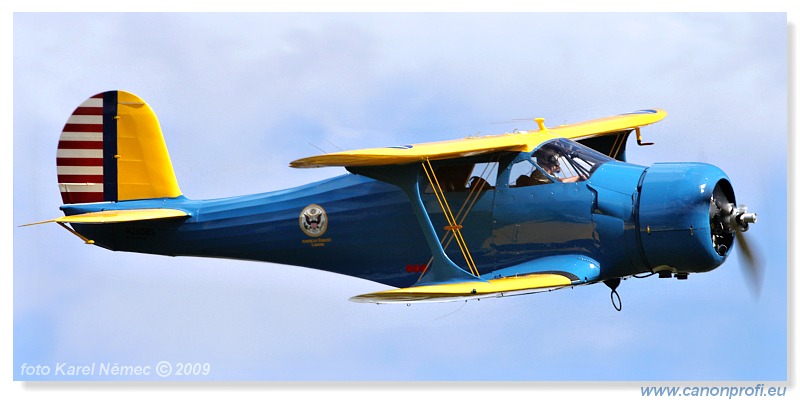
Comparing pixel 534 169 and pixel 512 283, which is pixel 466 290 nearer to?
pixel 512 283

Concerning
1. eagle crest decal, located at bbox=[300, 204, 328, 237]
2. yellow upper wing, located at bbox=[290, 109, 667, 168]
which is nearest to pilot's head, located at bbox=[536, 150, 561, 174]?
yellow upper wing, located at bbox=[290, 109, 667, 168]

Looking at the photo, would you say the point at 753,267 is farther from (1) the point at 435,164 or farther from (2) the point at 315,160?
(2) the point at 315,160

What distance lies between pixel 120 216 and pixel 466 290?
4852 mm

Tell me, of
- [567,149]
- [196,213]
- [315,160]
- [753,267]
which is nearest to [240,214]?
[196,213]

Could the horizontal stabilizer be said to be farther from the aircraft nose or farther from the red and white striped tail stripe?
the aircraft nose

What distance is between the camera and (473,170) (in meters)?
14.9

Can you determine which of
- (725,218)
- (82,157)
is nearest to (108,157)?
(82,157)

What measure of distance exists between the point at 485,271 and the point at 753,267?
2.66 m

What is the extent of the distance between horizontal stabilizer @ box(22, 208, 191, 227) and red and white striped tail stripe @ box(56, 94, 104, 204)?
0.34m

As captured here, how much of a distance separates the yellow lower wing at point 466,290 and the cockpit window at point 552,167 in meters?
1.00

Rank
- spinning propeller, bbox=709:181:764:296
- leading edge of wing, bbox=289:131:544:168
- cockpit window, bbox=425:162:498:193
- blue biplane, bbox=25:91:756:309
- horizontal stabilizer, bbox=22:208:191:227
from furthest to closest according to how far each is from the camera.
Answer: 1. horizontal stabilizer, bbox=22:208:191:227
2. cockpit window, bbox=425:162:498:193
3. spinning propeller, bbox=709:181:764:296
4. blue biplane, bbox=25:91:756:309
5. leading edge of wing, bbox=289:131:544:168

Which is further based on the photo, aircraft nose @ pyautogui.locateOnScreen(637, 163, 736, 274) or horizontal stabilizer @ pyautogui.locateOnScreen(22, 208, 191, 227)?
horizontal stabilizer @ pyautogui.locateOnScreen(22, 208, 191, 227)

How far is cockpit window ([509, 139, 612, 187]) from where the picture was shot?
14.7 meters

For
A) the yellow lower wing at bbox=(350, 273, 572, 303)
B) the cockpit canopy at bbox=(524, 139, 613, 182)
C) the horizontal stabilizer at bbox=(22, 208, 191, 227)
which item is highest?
the cockpit canopy at bbox=(524, 139, 613, 182)
